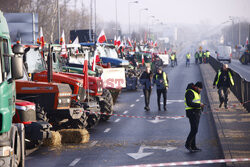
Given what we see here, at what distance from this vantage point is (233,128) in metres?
17.4

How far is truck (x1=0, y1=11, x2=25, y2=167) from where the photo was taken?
353 inches

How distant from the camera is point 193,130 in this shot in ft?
47.9

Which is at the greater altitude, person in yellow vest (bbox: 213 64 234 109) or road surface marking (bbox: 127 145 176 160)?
person in yellow vest (bbox: 213 64 234 109)

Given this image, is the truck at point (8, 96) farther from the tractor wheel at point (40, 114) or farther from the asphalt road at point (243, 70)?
the asphalt road at point (243, 70)

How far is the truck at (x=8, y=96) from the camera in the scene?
898 cm

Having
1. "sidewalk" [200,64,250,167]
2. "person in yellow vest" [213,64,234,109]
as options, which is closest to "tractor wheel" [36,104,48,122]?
"sidewalk" [200,64,250,167]

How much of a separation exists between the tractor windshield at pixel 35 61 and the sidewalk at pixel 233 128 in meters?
5.42

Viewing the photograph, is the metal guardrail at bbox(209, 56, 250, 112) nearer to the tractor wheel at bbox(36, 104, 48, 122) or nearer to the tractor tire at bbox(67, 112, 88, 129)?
the tractor tire at bbox(67, 112, 88, 129)

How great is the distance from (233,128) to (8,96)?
9.48 meters

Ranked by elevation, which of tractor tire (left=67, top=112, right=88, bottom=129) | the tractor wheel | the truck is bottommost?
tractor tire (left=67, top=112, right=88, bottom=129)

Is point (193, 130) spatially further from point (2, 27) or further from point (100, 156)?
point (2, 27)

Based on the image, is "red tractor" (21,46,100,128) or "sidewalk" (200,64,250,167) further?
"red tractor" (21,46,100,128)

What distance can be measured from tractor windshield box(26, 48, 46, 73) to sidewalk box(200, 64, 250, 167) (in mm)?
5421

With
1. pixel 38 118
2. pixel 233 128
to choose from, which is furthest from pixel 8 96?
pixel 233 128
